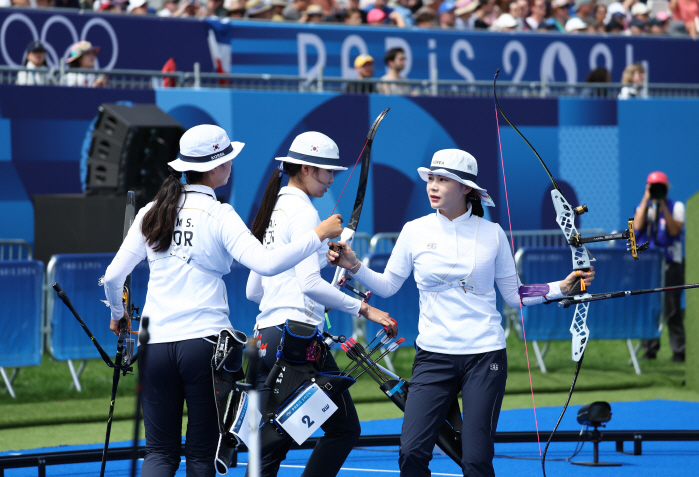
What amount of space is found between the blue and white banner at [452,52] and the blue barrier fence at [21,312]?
477 cm

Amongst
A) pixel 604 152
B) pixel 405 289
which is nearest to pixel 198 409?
pixel 405 289

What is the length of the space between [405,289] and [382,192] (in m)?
2.63

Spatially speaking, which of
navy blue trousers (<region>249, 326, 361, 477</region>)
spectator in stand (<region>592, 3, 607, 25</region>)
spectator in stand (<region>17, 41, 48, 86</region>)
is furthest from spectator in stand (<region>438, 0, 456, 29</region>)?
navy blue trousers (<region>249, 326, 361, 477</region>)

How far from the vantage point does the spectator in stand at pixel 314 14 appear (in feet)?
42.3

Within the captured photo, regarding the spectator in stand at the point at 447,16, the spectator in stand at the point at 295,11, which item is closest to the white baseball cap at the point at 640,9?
the spectator in stand at the point at 447,16

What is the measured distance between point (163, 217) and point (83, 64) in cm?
724

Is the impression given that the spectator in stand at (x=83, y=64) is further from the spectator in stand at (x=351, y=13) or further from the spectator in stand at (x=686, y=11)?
the spectator in stand at (x=686, y=11)

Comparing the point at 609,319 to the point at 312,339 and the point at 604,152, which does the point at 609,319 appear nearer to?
the point at 604,152

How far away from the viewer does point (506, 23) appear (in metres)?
14.1

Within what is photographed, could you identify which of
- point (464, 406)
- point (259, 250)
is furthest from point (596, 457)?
point (259, 250)

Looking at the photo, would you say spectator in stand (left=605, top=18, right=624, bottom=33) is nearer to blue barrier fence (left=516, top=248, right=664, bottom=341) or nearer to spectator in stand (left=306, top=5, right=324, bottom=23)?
spectator in stand (left=306, top=5, right=324, bottom=23)

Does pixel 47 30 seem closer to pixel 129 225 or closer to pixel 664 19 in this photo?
pixel 129 225

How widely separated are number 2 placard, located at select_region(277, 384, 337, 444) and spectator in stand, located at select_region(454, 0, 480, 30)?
10.9m

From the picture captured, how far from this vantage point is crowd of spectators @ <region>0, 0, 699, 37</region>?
12.8m
